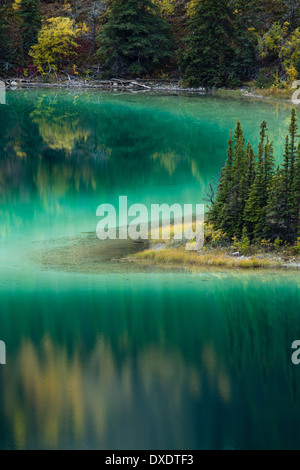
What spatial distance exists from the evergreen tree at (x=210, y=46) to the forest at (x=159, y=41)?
3.1 inches

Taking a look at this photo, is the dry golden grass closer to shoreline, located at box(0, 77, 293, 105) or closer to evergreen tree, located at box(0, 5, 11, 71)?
shoreline, located at box(0, 77, 293, 105)

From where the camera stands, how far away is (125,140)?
129 ft

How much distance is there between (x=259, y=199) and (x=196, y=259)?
2638mm

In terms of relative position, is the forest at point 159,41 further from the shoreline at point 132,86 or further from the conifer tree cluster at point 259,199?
the conifer tree cluster at point 259,199

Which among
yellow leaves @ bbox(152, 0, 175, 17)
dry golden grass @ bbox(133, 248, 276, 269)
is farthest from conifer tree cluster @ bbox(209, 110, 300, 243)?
yellow leaves @ bbox(152, 0, 175, 17)

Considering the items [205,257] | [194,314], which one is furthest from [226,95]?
[194,314]

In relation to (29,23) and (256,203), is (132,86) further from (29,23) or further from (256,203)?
(256,203)

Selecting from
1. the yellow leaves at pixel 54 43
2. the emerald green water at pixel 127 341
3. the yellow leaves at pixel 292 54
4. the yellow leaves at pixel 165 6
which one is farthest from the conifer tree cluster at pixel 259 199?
the yellow leaves at pixel 165 6

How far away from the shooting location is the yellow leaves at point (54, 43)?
62.3 metres

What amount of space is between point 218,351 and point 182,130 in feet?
91.2

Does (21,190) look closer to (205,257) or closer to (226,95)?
(205,257)
